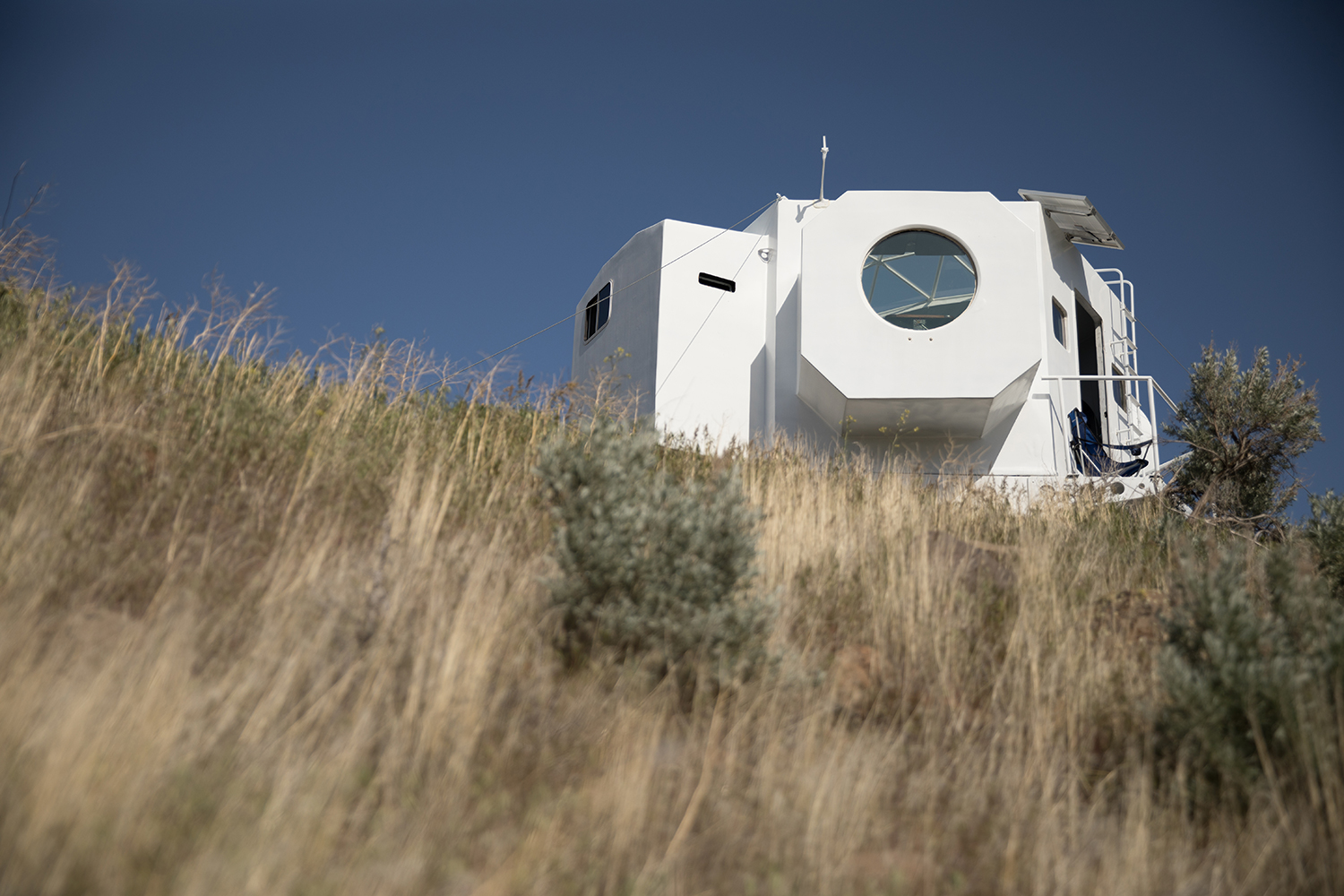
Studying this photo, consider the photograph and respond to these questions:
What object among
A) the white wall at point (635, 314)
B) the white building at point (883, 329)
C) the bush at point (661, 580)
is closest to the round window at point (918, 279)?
the white building at point (883, 329)

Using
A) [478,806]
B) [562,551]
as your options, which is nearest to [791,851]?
[478,806]

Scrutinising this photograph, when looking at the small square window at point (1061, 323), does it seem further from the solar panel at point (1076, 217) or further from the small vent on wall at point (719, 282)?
the small vent on wall at point (719, 282)

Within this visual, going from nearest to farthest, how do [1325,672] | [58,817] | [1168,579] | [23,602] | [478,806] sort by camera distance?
1. [58,817]
2. [478,806]
3. [23,602]
4. [1325,672]
5. [1168,579]

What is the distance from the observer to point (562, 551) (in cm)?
353

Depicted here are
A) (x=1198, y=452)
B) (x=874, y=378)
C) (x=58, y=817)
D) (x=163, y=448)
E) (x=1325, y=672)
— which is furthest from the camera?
(x=1198, y=452)

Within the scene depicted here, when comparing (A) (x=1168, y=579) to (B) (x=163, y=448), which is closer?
(B) (x=163, y=448)

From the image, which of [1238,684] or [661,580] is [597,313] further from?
[1238,684]

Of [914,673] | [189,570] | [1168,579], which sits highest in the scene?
[1168,579]

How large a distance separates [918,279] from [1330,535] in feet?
26.2

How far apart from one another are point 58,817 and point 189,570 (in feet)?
4.76

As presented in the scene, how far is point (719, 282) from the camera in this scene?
47.3ft

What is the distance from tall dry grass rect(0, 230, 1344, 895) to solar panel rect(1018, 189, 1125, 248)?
11.5 m

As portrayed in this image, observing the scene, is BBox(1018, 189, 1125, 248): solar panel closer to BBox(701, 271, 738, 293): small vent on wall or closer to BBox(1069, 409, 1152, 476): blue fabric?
BBox(1069, 409, 1152, 476): blue fabric

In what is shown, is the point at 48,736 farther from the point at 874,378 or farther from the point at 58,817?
the point at 874,378
